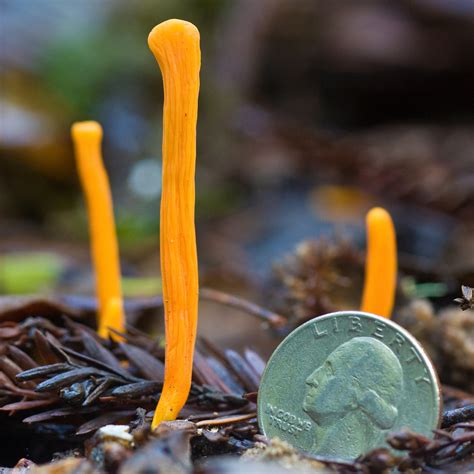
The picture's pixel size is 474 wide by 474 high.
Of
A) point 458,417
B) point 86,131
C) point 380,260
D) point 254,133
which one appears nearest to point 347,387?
point 458,417

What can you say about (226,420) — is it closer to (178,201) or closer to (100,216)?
(178,201)

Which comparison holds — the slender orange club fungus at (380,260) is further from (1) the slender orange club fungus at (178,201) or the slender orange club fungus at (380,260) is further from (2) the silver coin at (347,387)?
(1) the slender orange club fungus at (178,201)

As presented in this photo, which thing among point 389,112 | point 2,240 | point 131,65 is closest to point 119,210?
point 2,240

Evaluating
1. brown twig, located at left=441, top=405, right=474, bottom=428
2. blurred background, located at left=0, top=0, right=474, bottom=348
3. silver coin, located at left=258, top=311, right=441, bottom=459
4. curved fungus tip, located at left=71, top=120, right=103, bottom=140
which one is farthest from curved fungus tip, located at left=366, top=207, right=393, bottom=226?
curved fungus tip, located at left=71, top=120, right=103, bottom=140

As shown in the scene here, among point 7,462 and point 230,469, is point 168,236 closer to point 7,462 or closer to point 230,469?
point 230,469

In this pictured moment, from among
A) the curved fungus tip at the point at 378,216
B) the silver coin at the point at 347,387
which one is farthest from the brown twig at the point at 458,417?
the curved fungus tip at the point at 378,216

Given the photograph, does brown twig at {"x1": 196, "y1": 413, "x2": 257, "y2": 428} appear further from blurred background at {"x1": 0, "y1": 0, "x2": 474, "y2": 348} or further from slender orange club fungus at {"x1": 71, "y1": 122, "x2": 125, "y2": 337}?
blurred background at {"x1": 0, "y1": 0, "x2": 474, "y2": 348}

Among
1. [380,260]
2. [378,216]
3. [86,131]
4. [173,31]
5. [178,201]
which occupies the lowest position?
[380,260]
